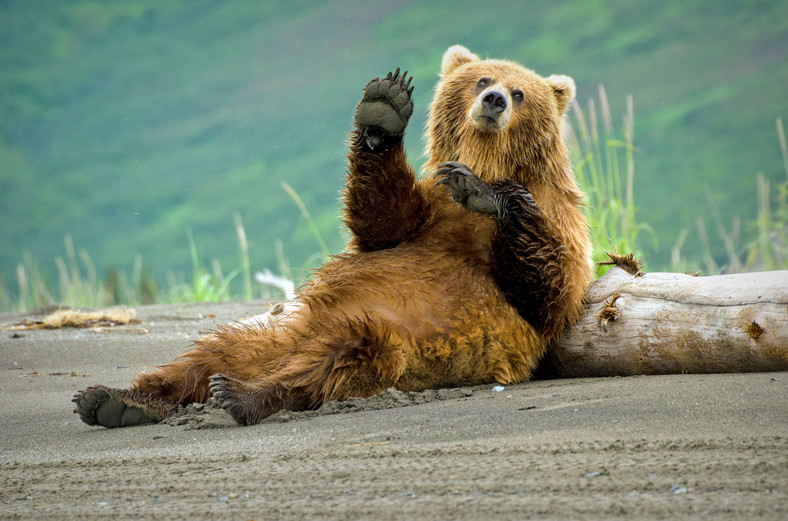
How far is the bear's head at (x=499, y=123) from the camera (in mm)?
4125

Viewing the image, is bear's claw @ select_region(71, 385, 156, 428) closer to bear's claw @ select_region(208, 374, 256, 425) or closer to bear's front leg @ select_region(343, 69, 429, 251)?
bear's claw @ select_region(208, 374, 256, 425)

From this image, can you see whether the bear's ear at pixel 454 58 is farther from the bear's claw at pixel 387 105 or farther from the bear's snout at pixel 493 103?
the bear's claw at pixel 387 105

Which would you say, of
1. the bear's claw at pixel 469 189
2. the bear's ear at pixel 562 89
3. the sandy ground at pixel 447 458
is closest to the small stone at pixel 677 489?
the sandy ground at pixel 447 458

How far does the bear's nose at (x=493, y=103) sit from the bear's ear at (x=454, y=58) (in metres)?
0.73

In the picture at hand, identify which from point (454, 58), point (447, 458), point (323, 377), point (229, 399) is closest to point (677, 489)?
point (447, 458)

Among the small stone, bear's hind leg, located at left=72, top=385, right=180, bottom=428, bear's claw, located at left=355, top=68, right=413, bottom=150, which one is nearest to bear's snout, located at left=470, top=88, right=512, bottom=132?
bear's claw, located at left=355, top=68, right=413, bottom=150

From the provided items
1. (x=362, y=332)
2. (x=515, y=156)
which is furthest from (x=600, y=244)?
(x=362, y=332)

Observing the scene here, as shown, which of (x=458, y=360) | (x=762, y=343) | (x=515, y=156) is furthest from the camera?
(x=515, y=156)

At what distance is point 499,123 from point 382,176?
0.67 m

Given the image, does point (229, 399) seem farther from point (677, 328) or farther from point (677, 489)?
point (677, 328)

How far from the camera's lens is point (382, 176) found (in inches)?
156

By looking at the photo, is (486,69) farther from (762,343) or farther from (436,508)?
(436,508)

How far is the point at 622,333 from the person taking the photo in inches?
146

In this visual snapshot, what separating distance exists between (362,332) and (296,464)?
993mm
